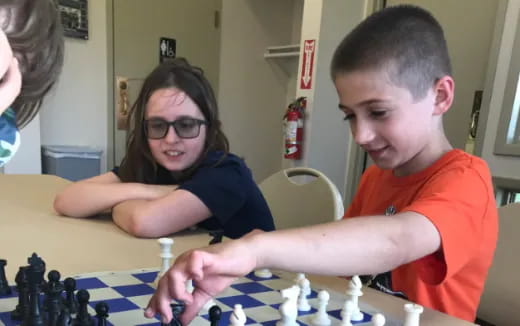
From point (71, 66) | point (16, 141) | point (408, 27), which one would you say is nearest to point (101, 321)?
point (16, 141)

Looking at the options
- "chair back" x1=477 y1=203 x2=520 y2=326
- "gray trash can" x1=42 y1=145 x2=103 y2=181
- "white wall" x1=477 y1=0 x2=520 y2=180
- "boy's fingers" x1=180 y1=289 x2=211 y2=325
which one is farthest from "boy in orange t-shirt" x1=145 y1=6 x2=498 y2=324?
"gray trash can" x1=42 y1=145 x2=103 y2=181

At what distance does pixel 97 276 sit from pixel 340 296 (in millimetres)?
392

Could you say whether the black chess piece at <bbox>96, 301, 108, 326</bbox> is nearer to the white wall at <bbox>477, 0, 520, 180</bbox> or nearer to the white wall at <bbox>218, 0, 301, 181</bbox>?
the white wall at <bbox>477, 0, 520, 180</bbox>

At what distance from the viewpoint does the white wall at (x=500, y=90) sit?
6.54 ft

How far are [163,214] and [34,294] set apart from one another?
427 millimetres

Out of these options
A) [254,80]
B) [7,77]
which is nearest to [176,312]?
[7,77]

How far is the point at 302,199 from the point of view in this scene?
132cm

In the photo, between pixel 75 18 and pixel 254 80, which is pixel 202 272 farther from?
pixel 254 80

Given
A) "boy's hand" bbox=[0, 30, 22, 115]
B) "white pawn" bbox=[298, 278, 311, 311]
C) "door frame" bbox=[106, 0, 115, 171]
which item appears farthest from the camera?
"door frame" bbox=[106, 0, 115, 171]

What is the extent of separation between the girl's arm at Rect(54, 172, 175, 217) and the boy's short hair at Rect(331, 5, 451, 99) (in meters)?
0.55

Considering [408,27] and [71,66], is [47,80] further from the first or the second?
[71,66]

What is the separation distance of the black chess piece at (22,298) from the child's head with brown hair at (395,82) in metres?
0.60

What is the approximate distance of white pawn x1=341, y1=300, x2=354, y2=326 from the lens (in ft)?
1.92

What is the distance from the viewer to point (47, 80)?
2.15 feet
